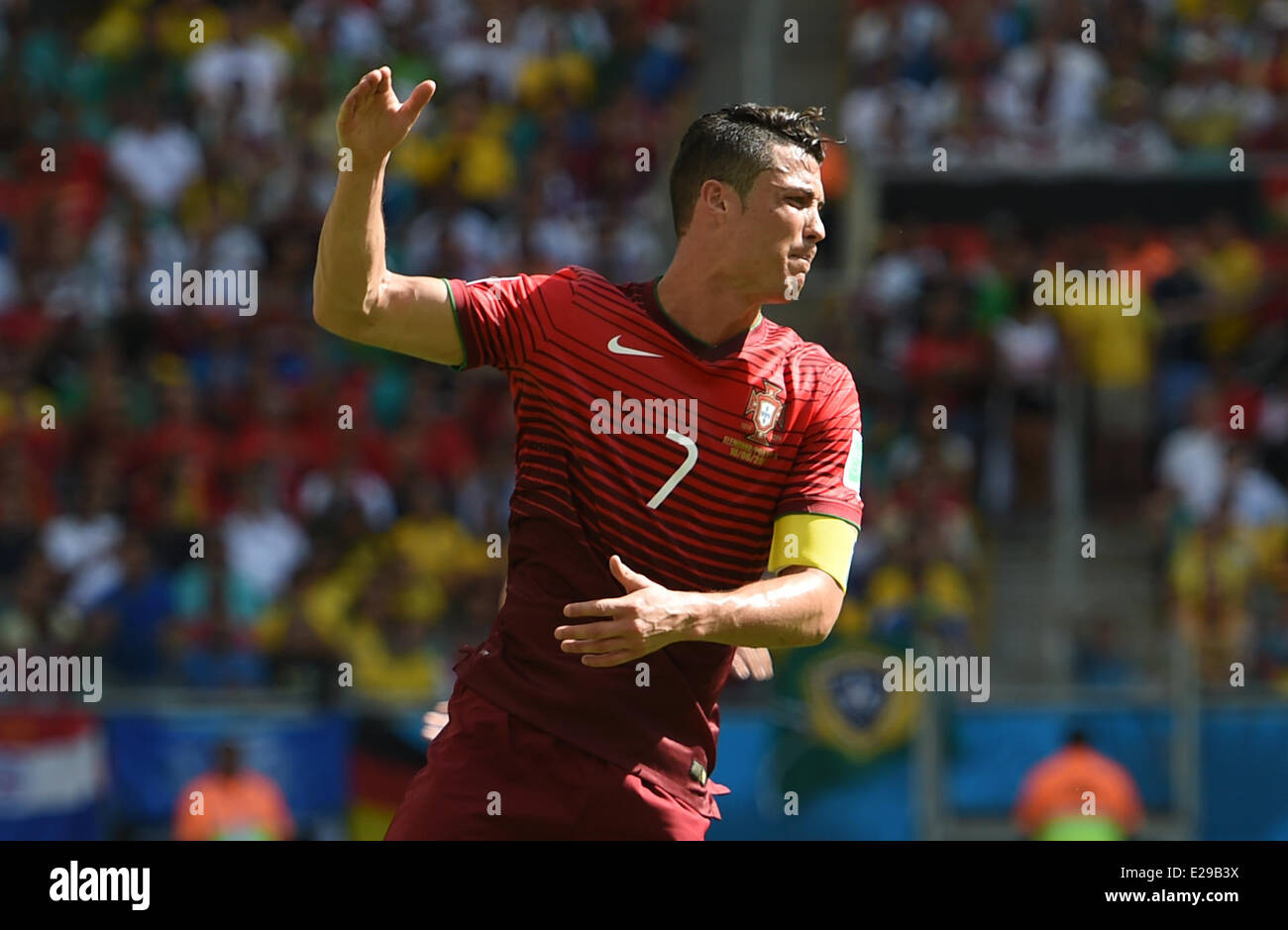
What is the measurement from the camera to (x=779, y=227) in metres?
4.42

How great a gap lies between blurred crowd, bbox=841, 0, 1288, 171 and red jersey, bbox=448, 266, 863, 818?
922cm

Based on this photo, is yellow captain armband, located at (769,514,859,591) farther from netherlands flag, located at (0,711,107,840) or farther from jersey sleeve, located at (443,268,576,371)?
netherlands flag, located at (0,711,107,840)

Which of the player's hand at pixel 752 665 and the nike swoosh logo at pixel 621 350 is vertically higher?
the nike swoosh logo at pixel 621 350

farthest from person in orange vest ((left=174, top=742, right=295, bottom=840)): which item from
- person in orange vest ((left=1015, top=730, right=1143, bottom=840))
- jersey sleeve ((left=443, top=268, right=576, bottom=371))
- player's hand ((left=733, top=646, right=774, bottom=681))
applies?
Answer: jersey sleeve ((left=443, top=268, right=576, bottom=371))

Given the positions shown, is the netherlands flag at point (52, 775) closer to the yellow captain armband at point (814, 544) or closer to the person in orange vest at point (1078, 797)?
the person in orange vest at point (1078, 797)

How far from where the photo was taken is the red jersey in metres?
4.41

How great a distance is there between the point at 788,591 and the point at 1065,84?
10.7 m

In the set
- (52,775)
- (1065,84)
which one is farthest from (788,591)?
(1065,84)

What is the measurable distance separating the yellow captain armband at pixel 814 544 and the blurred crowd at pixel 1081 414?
6.75 m

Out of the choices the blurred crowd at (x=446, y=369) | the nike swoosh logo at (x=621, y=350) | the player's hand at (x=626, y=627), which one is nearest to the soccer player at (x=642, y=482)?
the nike swoosh logo at (x=621, y=350)

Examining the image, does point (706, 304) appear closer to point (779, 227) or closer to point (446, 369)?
point (779, 227)

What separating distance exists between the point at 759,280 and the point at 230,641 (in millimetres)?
7259

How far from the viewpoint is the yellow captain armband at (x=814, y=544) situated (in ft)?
14.1
